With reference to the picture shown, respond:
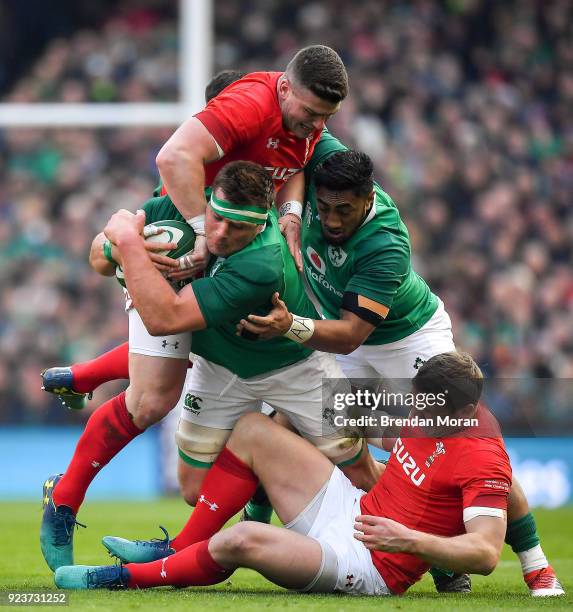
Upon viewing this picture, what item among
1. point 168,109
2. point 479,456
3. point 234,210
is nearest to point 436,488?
point 479,456

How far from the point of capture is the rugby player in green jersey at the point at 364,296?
5344 mm

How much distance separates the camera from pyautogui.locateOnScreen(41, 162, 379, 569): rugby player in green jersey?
5004 mm

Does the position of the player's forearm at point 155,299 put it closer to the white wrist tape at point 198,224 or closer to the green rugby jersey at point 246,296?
the green rugby jersey at point 246,296

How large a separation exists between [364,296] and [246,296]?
68 centimetres

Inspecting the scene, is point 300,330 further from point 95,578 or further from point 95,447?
point 95,578

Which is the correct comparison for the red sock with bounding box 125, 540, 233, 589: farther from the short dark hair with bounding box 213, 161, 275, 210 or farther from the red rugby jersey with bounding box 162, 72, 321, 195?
the red rugby jersey with bounding box 162, 72, 321, 195

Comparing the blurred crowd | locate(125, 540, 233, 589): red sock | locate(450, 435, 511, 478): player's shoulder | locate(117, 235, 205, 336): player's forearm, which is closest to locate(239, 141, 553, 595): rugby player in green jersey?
locate(117, 235, 205, 336): player's forearm

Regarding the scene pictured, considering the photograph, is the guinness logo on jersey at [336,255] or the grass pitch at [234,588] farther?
the guinness logo on jersey at [336,255]

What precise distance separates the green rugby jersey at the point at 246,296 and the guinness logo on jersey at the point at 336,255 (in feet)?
0.89

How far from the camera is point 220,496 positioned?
5.31 m

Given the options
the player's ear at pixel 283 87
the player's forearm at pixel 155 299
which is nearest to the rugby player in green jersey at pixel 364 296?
the player's forearm at pixel 155 299

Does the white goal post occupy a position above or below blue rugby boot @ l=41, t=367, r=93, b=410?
above

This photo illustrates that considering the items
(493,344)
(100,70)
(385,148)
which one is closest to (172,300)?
(493,344)

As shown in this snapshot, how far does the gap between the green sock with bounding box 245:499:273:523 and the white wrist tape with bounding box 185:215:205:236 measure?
1417 mm
